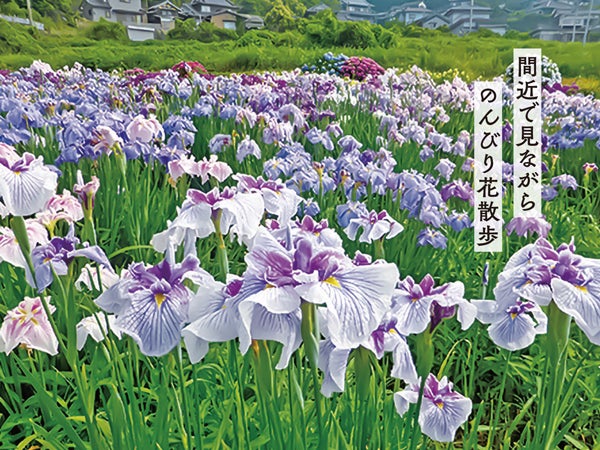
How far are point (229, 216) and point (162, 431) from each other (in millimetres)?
578

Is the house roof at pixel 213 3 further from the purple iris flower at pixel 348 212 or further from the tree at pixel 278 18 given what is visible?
the purple iris flower at pixel 348 212

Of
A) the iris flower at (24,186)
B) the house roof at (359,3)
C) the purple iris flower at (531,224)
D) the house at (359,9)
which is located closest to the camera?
the iris flower at (24,186)

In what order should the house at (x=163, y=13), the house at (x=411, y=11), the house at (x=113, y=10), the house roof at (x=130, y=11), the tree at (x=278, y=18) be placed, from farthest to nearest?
1. the house at (x=411, y=11)
2. the house at (x=163, y=13)
3. the house roof at (x=130, y=11)
4. the house at (x=113, y=10)
5. the tree at (x=278, y=18)

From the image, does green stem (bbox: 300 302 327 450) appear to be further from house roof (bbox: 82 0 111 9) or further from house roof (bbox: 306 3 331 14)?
house roof (bbox: 82 0 111 9)

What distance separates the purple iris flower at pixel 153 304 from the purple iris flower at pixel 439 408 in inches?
23.3

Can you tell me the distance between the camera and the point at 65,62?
21.3 meters

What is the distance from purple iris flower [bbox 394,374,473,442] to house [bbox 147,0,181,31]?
71565 millimetres

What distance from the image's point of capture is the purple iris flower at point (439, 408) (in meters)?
1.24

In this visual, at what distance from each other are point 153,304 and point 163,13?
2909 inches

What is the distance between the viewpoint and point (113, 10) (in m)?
65.0

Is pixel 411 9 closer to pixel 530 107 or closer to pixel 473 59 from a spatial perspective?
pixel 473 59

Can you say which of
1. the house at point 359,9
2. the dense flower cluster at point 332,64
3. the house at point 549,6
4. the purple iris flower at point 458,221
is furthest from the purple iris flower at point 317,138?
the house at point 359,9

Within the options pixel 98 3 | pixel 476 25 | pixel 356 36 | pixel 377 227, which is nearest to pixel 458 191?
pixel 377 227

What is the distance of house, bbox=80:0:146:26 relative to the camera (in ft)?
210
